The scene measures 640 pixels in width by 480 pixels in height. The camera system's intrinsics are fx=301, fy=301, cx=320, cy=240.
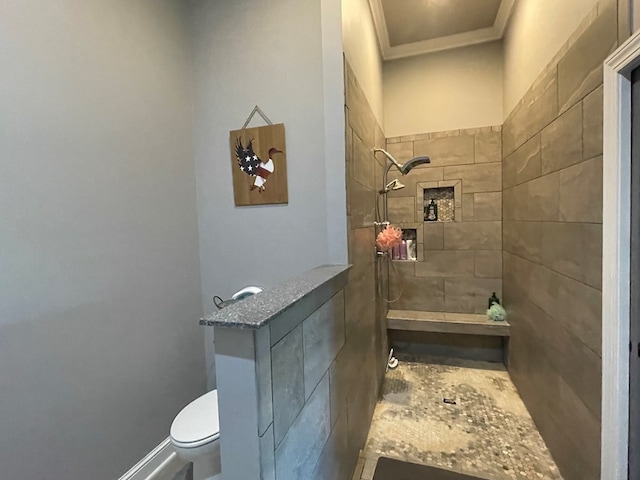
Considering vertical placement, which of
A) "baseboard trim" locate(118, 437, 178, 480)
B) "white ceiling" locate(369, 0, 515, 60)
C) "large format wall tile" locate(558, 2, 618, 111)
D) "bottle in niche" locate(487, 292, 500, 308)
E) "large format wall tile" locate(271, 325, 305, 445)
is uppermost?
"white ceiling" locate(369, 0, 515, 60)

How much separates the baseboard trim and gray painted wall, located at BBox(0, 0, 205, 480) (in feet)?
0.13

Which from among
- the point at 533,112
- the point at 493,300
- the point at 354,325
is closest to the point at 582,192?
the point at 533,112

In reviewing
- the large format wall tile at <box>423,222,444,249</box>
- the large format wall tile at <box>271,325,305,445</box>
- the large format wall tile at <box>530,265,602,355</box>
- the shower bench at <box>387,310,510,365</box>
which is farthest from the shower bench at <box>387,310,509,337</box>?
the large format wall tile at <box>271,325,305,445</box>

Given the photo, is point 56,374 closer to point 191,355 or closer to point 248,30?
point 191,355

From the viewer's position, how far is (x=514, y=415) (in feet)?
7.19

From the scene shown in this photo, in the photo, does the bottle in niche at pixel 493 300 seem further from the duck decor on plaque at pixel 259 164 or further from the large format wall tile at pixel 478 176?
the duck decor on plaque at pixel 259 164

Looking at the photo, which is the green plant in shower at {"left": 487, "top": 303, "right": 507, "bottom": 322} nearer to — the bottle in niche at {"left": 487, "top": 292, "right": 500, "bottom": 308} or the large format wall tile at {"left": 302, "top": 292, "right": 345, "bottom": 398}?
the bottle in niche at {"left": 487, "top": 292, "right": 500, "bottom": 308}

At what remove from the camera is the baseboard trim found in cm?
161

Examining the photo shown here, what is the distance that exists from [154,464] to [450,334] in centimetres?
274

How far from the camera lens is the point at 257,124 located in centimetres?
201

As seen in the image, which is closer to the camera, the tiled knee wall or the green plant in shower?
the tiled knee wall

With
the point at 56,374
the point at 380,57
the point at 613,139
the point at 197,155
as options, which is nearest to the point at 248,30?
the point at 197,155

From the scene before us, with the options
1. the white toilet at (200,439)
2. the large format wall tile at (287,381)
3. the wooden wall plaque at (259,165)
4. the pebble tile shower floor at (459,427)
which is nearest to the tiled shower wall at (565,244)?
the pebble tile shower floor at (459,427)

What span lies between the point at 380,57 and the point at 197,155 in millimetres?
2091
